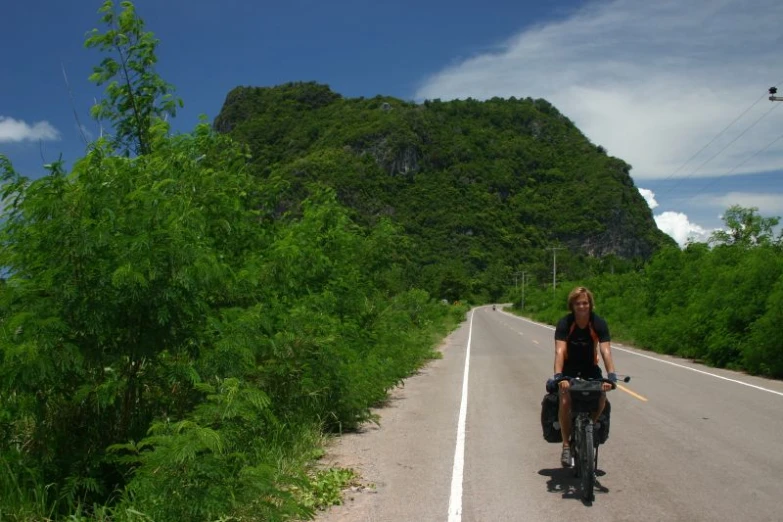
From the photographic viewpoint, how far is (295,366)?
30.0 ft

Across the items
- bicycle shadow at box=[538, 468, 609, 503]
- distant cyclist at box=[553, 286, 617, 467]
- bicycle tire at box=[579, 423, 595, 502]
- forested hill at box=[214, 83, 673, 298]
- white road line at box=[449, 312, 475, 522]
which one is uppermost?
forested hill at box=[214, 83, 673, 298]

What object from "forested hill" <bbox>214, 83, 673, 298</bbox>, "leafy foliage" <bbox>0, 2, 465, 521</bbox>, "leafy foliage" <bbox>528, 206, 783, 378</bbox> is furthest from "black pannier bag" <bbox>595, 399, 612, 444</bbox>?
"forested hill" <bbox>214, 83, 673, 298</bbox>

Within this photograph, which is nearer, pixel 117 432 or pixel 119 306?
pixel 119 306

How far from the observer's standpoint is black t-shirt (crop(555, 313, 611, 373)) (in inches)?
273

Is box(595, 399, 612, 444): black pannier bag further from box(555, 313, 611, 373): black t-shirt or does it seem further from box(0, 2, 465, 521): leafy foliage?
box(0, 2, 465, 521): leafy foliage

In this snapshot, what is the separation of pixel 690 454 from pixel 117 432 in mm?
6694

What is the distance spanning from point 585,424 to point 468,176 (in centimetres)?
14295

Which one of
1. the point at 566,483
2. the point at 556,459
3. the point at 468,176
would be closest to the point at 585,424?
the point at 566,483

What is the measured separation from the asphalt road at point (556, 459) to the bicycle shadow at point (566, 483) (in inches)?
0.8

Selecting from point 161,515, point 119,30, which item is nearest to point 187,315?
point 161,515

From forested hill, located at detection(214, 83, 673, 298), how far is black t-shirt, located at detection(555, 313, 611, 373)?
99948 millimetres

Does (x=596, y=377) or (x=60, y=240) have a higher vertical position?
(x=60, y=240)

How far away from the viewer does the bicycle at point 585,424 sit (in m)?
6.45

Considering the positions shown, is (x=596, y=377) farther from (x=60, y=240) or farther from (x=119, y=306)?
(x=60, y=240)
